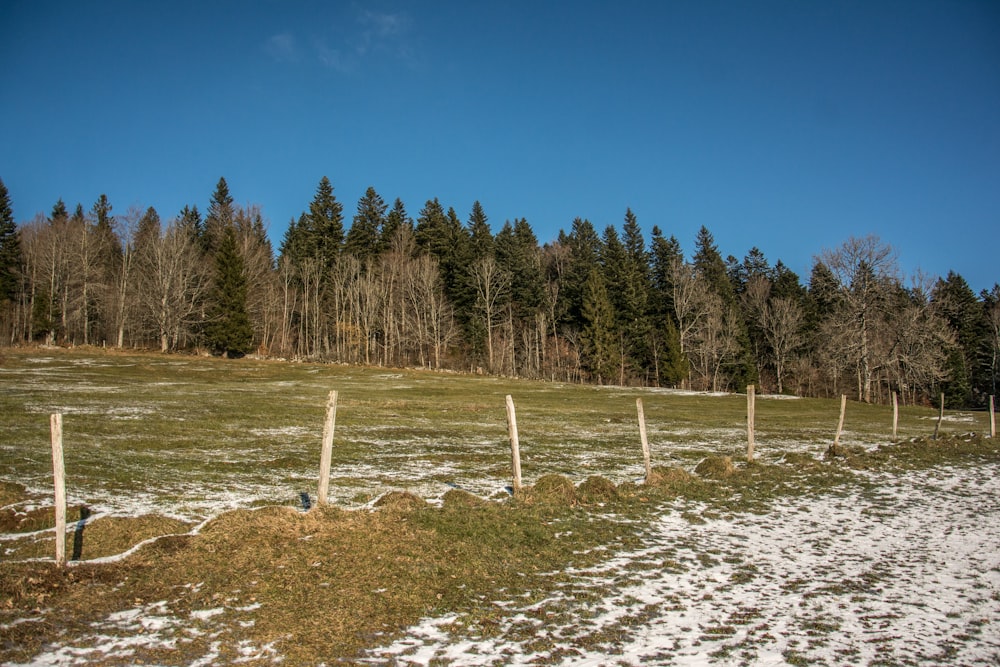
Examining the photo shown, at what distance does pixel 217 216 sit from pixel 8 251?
1040 inches

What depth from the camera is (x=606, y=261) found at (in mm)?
87562

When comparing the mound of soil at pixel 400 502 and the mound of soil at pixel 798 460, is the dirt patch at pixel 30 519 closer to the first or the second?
the mound of soil at pixel 400 502

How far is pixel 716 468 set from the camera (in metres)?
16.3

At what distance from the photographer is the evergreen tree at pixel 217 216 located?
277 feet

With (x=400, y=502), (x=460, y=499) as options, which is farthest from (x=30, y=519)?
(x=460, y=499)

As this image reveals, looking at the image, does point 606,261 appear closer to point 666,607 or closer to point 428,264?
point 428,264

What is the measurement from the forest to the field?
161ft

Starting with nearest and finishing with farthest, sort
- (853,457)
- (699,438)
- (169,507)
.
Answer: (169,507)
(853,457)
(699,438)

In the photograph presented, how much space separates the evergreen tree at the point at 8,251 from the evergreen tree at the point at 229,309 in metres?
30.0

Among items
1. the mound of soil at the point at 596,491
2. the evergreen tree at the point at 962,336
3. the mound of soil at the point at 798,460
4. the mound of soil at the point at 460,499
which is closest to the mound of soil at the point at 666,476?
the mound of soil at the point at 596,491

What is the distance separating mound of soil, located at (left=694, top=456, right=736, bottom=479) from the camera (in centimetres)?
1596

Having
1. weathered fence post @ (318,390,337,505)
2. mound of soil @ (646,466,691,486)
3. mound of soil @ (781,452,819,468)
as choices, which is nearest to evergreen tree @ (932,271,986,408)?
mound of soil @ (781,452,819,468)

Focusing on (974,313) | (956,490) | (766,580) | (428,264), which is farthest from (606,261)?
(766,580)

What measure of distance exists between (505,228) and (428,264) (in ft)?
63.9
